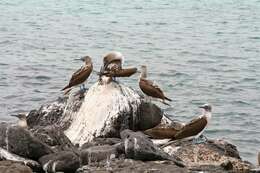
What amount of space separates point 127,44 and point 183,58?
11.2 feet

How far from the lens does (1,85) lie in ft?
76.9

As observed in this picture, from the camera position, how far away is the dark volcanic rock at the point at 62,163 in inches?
463

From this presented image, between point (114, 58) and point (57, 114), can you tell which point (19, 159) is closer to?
point (57, 114)

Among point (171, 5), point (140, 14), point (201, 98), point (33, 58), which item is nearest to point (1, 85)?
point (33, 58)

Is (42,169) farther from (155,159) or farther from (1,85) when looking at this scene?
(1,85)

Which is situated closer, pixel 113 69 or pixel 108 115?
pixel 108 115

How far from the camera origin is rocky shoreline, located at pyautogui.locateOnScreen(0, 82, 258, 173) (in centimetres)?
1196

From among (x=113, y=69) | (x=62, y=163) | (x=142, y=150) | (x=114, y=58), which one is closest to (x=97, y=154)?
(x=142, y=150)

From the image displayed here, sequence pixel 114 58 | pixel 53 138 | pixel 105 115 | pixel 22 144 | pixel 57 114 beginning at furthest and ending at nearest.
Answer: pixel 114 58, pixel 57 114, pixel 105 115, pixel 53 138, pixel 22 144

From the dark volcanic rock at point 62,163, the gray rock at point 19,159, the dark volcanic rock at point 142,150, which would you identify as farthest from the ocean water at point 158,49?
the gray rock at point 19,159

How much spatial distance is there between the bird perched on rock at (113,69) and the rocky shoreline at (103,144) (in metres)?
0.30

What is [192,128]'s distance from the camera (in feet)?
44.7

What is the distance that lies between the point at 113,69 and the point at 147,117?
1.39 m

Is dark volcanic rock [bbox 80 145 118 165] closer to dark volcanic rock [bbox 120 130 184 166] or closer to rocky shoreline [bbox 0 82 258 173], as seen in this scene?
rocky shoreline [bbox 0 82 258 173]
